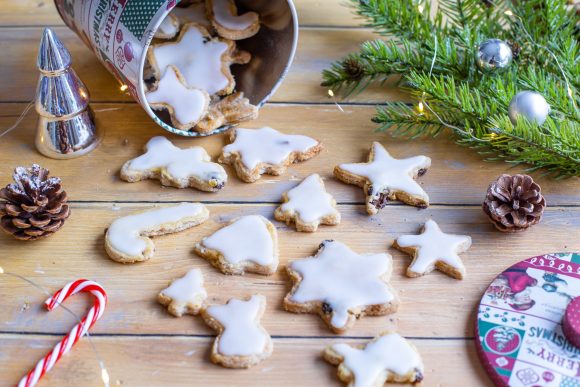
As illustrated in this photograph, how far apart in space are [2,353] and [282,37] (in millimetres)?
907

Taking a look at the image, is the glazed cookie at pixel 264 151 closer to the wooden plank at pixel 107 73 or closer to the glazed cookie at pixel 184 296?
the wooden plank at pixel 107 73

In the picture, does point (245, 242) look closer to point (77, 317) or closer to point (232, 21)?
point (77, 317)

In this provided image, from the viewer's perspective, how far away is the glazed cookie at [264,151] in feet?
4.77

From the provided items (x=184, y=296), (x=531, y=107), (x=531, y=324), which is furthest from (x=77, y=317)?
(x=531, y=107)

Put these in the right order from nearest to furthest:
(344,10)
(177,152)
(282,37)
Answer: (177,152) → (282,37) → (344,10)

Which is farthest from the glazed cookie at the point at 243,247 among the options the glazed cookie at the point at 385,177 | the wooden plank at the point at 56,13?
the wooden plank at the point at 56,13

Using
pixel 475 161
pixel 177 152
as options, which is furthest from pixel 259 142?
pixel 475 161

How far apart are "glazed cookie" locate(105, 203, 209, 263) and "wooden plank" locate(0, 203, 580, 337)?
0.06 feet

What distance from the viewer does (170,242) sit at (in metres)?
1.33

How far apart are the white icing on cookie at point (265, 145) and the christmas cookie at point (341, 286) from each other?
276 mm

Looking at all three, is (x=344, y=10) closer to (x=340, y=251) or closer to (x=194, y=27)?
(x=194, y=27)

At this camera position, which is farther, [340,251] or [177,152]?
[177,152]

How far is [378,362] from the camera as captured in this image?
111cm

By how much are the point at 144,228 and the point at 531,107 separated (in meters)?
0.81
